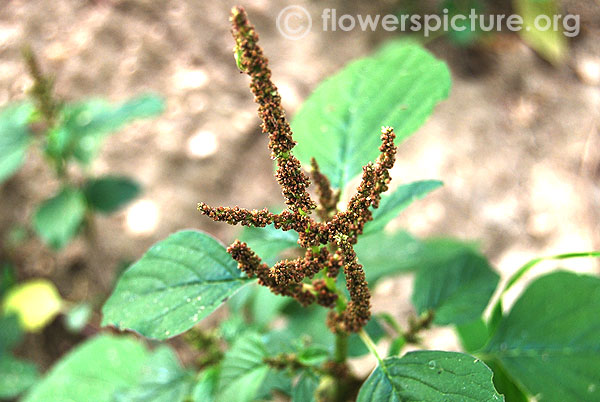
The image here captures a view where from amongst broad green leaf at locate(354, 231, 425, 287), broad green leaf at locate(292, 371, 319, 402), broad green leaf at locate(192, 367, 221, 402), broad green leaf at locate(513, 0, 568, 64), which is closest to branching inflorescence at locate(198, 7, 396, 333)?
broad green leaf at locate(292, 371, 319, 402)

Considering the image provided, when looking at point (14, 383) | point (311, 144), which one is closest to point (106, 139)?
point (14, 383)

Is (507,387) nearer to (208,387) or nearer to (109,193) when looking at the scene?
(208,387)

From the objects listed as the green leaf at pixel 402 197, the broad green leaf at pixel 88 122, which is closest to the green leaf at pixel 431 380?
the green leaf at pixel 402 197

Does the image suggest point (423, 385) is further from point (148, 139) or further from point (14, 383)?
point (148, 139)

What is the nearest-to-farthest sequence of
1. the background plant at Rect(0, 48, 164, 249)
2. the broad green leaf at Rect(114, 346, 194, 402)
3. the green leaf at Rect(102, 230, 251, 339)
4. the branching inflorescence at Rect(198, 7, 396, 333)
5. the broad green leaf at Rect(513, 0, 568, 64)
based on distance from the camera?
the branching inflorescence at Rect(198, 7, 396, 333), the green leaf at Rect(102, 230, 251, 339), the broad green leaf at Rect(114, 346, 194, 402), the background plant at Rect(0, 48, 164, 249), the broad green leaf at Rect(513, 0, 568, 64)

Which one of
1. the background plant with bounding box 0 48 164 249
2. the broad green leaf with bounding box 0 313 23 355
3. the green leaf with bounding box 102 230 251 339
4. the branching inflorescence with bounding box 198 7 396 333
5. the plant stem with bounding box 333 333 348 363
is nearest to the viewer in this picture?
the branching inflorescence with bounding box 198 7 396 333

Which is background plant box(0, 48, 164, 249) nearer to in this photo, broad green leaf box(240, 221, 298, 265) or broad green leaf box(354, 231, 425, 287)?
broad green leaf box(354, 231, 425, 287)
